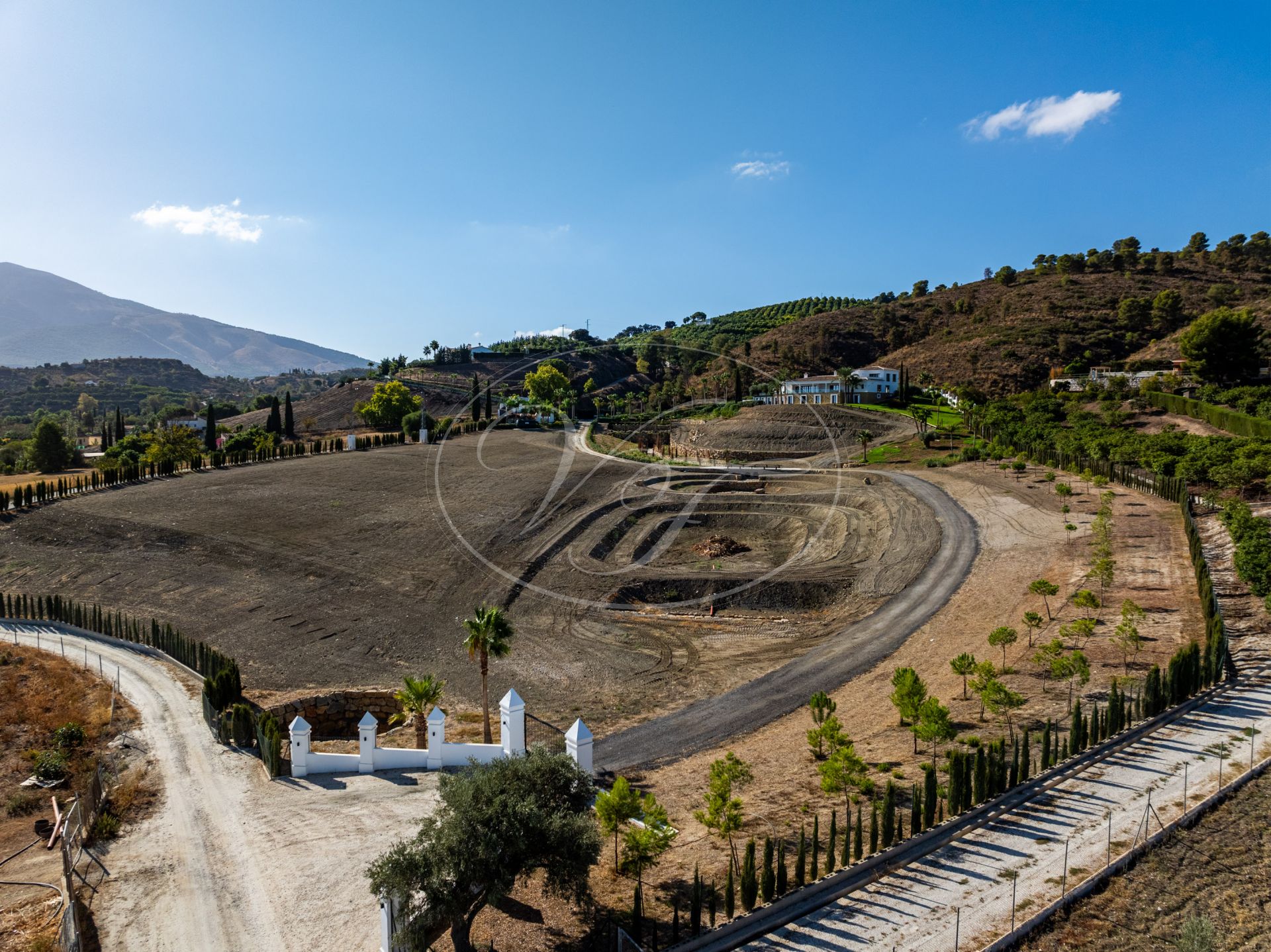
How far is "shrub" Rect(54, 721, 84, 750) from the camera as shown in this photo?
2361 centimetres

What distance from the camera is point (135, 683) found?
29.1 m

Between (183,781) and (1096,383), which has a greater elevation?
(1096,383)

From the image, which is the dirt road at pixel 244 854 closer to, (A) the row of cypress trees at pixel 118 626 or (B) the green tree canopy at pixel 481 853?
(B) the green tree canopy at pixel 481 853

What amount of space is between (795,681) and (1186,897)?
16.9m

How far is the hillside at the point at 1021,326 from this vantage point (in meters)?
114

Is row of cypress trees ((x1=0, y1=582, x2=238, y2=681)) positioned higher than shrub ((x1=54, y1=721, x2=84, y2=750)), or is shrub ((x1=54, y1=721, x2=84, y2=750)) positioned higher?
row of cypress trees ((x1=0, y1=582, x2=238, y2=681))

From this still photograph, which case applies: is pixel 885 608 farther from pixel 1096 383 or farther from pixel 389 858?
pixel 1096 383

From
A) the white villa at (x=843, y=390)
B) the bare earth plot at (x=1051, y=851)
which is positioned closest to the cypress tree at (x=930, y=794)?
the bare earth plot at (x=1051, y=851)

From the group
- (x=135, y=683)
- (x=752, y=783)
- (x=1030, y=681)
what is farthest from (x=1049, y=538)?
(x=135, y=683)

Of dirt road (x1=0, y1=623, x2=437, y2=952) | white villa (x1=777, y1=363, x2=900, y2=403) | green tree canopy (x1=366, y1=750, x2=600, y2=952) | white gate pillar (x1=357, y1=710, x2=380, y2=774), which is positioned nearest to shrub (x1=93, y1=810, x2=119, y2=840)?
dirt road (x1=0, y1=623, x2=437, y2=952)

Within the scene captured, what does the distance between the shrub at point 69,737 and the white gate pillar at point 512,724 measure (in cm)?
1459

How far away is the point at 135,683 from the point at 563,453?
54674mm

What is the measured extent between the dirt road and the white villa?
90.9 metres

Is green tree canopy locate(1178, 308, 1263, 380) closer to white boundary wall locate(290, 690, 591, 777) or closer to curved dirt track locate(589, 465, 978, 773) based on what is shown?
curved dirt track locate(589, 465, 978, 773)
